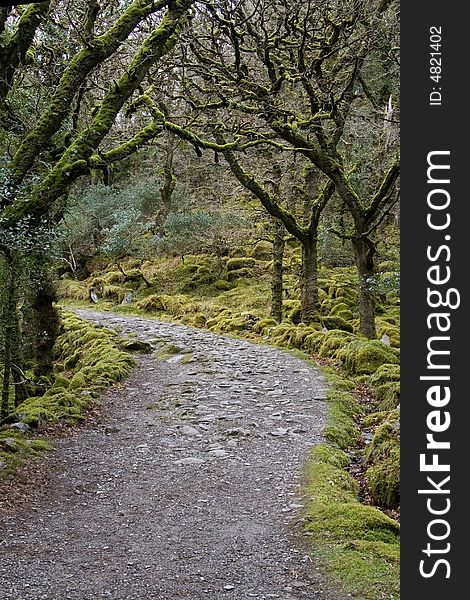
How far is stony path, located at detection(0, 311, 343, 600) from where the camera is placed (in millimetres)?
4641

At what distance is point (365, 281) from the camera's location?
45.6 feet

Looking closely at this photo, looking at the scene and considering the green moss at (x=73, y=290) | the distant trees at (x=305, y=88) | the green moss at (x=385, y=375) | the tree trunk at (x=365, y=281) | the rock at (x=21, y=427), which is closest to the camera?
the rock at (x=21, y=427)

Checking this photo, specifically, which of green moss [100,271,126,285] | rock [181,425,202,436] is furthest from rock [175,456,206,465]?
green moss [100,271,126,285]

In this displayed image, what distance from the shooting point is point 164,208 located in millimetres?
27297

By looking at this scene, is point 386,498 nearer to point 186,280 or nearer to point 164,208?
point 186,280

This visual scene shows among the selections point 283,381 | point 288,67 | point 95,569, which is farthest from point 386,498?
point 288,67

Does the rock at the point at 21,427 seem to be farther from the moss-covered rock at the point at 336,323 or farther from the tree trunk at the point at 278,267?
the tree trunk at the point at 278,267

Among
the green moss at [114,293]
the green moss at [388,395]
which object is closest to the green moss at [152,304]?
the green moss at [114,293]

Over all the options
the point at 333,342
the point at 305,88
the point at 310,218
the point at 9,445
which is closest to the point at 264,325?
the point at 310,218

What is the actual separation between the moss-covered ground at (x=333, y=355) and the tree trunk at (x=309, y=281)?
1.19ft

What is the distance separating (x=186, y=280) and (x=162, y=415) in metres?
16.2

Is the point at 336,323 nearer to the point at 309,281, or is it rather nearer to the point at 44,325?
the point at 309,281

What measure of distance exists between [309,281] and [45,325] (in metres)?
8.32

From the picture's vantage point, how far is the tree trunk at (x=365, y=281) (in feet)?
46.0
